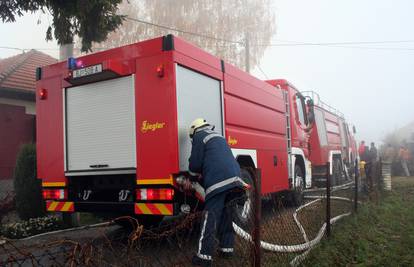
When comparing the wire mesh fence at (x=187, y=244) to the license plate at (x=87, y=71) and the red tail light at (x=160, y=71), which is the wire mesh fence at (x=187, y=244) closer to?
the red tail light at (x=160, y=71)

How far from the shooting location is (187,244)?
3.74m

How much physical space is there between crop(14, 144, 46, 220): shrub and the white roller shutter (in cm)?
232

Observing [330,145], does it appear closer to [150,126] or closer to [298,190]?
[298,190]

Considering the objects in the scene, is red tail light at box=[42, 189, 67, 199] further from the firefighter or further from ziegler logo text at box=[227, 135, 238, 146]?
ziegler logo text at box=[227, 135, 238, 146]

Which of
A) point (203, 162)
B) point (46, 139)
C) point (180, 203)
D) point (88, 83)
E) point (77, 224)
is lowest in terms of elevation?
point (77, 224)

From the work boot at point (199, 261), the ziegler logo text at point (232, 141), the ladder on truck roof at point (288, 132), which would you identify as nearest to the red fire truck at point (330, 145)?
the ladder on truck roof at point (288, 132)

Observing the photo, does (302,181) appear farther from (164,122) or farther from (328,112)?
(328,112)

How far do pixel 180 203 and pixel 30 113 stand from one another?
8.15m

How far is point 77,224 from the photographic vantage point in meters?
8.05

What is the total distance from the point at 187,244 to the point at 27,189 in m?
5.37

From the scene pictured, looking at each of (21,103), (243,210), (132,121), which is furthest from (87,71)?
(21,103)

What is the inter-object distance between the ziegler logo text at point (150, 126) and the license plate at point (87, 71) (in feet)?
3.18

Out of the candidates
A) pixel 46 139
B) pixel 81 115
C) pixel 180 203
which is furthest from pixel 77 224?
pixel 180 203

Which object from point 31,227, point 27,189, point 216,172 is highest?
point 216,172
